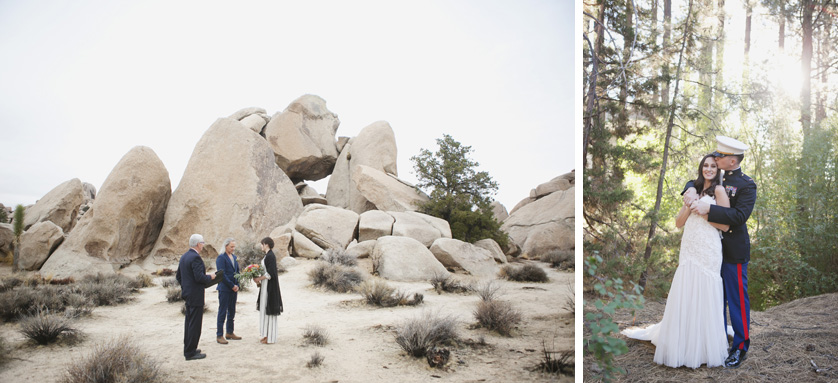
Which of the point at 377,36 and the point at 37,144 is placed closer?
the point at 37,144

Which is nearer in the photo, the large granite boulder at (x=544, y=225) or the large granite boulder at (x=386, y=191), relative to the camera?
the large granite boulder at (x=544, y=225)

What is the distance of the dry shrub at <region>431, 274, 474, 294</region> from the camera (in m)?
4.42

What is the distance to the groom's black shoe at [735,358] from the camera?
2.93 m

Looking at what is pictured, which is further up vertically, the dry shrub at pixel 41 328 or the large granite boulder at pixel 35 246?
the large granite boulder at pixel 35 246

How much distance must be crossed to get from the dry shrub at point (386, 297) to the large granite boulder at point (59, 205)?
8.13 ft

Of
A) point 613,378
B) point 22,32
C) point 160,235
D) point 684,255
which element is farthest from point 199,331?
point 684,255

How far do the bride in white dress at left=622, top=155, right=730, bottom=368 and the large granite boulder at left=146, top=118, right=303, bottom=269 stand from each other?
13.9 feet

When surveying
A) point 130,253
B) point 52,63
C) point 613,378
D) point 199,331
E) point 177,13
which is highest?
point 177,13

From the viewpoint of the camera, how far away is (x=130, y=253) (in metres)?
4.16

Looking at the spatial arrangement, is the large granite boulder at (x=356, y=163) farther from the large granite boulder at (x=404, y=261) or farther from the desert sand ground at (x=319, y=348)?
the desert sand ground at (x=319, y=348)

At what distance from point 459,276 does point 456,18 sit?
9.78ft

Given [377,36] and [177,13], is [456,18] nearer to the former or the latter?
[377,36]

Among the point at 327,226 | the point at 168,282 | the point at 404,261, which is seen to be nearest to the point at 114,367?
the point at 168,282

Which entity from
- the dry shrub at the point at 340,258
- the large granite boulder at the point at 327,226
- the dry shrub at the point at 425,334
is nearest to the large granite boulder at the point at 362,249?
the dry shrub at the point at 340,258
